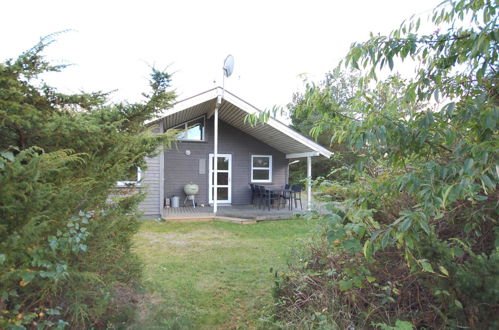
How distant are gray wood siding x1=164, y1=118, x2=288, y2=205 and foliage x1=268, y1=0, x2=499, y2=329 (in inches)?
357

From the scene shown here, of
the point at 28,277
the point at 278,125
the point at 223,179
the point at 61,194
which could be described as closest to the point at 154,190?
the point at 223,179

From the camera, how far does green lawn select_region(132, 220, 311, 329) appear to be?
9.00 feet

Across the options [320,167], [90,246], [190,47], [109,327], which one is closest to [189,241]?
[109,327]

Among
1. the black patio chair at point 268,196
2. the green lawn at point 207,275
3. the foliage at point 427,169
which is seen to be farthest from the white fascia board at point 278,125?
the foliage at point 427,169

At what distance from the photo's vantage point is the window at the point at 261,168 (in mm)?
11797

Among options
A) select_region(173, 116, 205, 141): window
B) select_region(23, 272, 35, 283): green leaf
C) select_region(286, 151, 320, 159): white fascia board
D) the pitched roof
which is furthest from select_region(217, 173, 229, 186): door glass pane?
select_region(23, 272, 35, 283): green leaf

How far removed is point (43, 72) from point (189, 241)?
188 inches

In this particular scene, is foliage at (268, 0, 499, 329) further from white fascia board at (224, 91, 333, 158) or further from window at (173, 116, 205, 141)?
window at (173, 116, 205, 141)

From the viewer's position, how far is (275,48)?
635 inches

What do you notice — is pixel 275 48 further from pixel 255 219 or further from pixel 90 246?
pixel 90 246

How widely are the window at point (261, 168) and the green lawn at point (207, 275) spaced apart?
4770 mm

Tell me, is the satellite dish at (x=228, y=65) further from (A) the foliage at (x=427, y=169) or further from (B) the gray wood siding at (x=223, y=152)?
(A) the foliage at (x=427, y=169)

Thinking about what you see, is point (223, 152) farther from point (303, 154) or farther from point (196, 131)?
point (303, 154)

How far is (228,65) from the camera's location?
29.4ft
